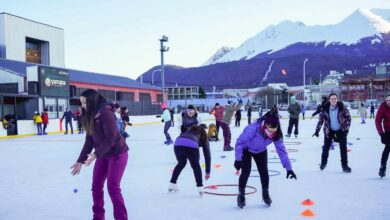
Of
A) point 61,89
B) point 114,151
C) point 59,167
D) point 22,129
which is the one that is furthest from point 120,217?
point 61,89

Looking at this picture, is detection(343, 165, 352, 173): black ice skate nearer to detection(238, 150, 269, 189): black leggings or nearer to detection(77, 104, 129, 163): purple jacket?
detection(238, 150, 269, 189): black leggings

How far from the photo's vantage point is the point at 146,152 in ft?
43.7

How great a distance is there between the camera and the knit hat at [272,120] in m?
5.08

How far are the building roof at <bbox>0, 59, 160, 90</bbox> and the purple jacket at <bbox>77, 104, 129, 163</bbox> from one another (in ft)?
99.3

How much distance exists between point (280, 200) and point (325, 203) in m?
0.60

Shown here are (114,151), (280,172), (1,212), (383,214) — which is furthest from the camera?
(280,172)

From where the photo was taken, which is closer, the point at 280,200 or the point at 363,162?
the point at 280,200

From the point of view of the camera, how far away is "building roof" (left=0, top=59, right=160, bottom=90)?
116 feet

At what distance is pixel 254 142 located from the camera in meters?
5.40

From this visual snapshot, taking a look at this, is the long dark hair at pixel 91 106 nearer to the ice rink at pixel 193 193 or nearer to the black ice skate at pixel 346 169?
the ice rink at pixel 193 193

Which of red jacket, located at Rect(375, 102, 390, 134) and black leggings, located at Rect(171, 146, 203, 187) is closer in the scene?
black leggings, located at Rect(171, 146, 203, 187)

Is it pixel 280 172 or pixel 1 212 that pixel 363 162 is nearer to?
pixel 280 172

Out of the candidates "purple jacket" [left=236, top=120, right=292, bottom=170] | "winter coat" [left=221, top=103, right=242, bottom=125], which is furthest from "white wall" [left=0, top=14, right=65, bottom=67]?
"purple jacket" [left=236, top=120, right=292, bottom=170]

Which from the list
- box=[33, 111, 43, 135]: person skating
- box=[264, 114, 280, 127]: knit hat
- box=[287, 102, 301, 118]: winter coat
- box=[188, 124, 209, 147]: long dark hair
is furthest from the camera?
box=[33, 111, 43, 135]: person skating
